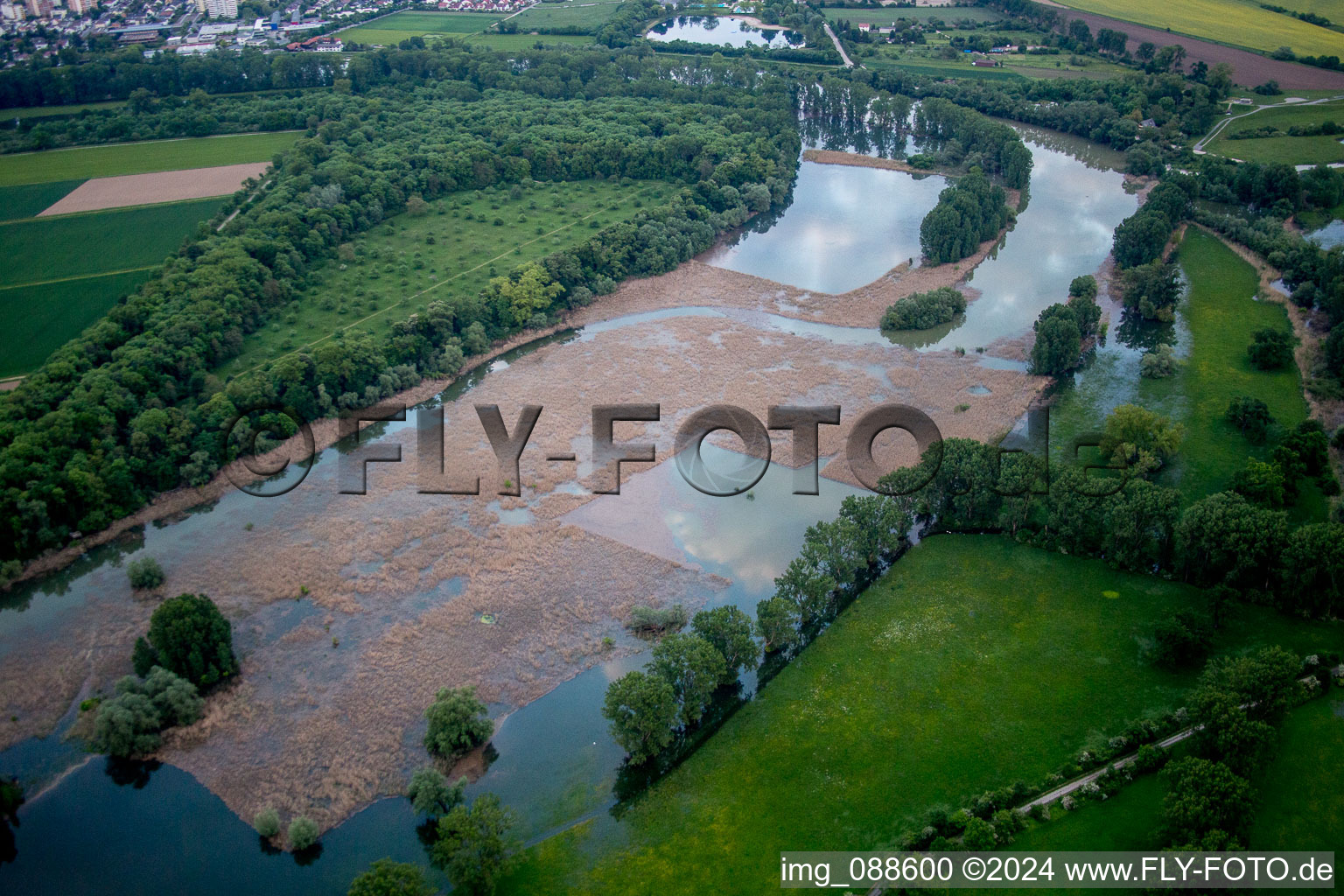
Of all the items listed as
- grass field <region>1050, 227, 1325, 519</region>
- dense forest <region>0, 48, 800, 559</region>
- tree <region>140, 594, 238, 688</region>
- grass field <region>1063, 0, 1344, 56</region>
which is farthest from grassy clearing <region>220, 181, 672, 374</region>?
grass field <region>1063, 0, 1344, 56</region>

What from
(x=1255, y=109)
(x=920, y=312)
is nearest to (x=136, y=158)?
(x=920, y=312)

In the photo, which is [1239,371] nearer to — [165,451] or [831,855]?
[831,855]

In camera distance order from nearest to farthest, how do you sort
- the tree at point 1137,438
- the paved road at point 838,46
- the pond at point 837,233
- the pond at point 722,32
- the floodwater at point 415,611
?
the floodwater at point 415,611
the tree at point 1137,438
the pond at point 837,233
the paved road at point 838,46
the pond at point 722,32

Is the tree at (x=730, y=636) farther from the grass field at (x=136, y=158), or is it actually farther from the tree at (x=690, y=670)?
the grass field at (x=136, y=158)

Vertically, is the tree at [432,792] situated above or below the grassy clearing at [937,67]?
below

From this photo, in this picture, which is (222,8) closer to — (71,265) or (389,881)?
(71,265)

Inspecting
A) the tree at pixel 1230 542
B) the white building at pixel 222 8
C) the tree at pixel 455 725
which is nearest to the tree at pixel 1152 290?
the tree at pixel 1230 542

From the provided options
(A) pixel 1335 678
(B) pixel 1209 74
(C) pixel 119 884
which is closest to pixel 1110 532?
(A) pixel 1335 678
